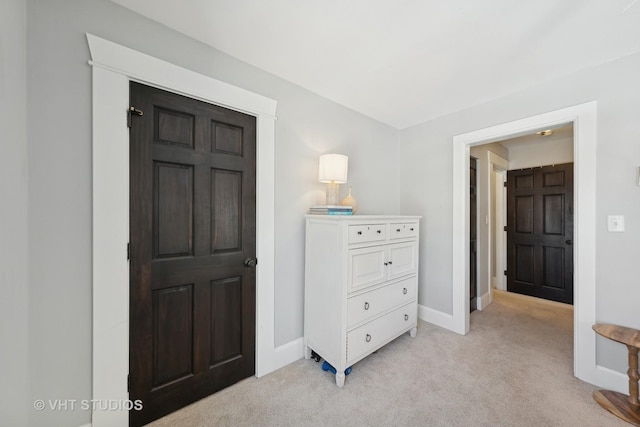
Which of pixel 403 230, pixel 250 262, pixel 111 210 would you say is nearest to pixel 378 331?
pixel 403 230

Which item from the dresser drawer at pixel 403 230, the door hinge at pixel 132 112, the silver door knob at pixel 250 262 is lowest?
the silver door knob at pixel 250 262

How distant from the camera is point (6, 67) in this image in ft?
3.11

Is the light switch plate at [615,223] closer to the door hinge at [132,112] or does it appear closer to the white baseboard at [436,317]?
the white baseboard at [436,317]

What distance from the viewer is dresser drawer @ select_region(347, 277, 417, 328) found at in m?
1.79

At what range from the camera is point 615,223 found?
1702 millimetres

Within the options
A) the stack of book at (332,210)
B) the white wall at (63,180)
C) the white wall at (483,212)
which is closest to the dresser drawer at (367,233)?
the stack of book at (332,210)

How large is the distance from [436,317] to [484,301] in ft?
3.56

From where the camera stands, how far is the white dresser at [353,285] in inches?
68.1

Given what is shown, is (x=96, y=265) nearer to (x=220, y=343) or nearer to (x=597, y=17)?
(x=220, y=343)

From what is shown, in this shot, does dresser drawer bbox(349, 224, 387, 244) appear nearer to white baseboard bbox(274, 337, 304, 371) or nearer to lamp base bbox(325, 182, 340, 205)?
lamp base bbox(325, 182, 340, 205)

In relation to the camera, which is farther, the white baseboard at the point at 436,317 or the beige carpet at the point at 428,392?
the white baseboard at the point at 436,317

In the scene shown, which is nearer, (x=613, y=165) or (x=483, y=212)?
(x=613, y=165)

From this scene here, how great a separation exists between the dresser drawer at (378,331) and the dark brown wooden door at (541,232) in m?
2.65

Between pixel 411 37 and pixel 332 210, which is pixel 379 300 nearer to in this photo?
pixel 332 210
